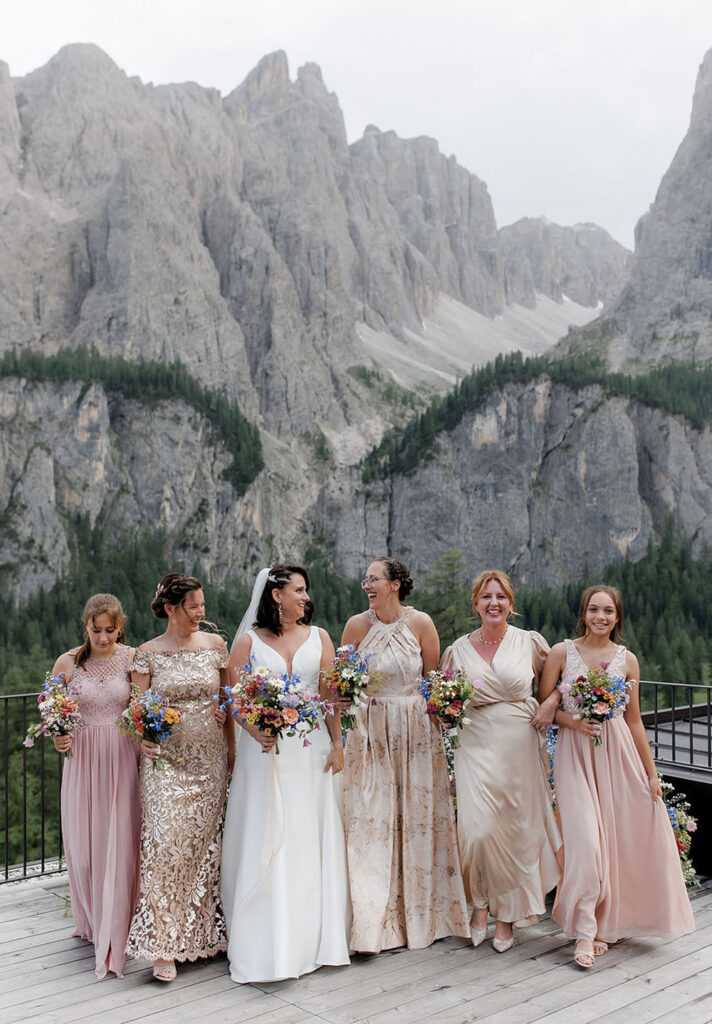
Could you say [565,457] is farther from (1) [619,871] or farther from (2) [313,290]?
(1) [619,871]

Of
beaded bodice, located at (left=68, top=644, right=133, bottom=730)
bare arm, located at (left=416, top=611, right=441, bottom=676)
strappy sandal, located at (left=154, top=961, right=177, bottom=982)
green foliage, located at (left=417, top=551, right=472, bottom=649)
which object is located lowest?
green foliage, located at (left=417, top=551, right=472, bottom=649)

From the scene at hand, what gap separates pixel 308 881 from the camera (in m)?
5.57

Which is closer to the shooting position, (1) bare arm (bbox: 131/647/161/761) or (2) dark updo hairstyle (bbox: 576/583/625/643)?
(1) bare arm (bbox: 131/647/161/761)

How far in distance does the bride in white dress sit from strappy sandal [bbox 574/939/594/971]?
150cm

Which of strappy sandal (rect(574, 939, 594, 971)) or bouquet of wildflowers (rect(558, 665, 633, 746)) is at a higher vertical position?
bouquet of wildflowers (rect(558, 665, 633, 746))

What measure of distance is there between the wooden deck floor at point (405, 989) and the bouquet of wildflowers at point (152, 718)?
1375 millimetres

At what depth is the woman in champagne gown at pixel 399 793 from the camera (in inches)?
231

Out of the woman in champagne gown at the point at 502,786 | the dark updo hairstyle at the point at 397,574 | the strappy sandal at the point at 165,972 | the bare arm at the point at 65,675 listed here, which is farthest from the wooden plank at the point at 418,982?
the dark updo hairstyle at the point at 397,574

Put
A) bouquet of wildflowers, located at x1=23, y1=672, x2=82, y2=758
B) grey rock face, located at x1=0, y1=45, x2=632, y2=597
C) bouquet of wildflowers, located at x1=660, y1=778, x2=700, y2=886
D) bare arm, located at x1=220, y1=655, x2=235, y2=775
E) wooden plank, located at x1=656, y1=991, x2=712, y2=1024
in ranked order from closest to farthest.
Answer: wooden plank, located at x1=656, y1=991, x2=712, y2=1024 < bouquet of wildflowers, located at x1=23, y1=672, x2=82, y2=758 < bare arm, located at x1=220, y1=655, x2=235, y2=775 < bouquet of wildflowers, located at x1=660, y1=778, x2=700, y2=886 < grey rock face, located at x1=0, y1=45, x2=632, y2=597

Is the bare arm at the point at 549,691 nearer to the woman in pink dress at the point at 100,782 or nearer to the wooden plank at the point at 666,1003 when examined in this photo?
the wooden plank at the point at 666,1003

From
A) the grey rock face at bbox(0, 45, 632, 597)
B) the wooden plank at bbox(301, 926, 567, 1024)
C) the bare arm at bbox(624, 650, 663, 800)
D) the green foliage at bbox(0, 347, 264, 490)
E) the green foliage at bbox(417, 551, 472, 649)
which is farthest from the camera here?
the green foliage at bbox(0, 347, 264, 490)

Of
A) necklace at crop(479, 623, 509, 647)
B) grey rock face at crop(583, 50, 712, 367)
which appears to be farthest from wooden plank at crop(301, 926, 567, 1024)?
grey rock face at crop(583, 50, 712, 367)

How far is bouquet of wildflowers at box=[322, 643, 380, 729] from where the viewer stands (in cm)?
560

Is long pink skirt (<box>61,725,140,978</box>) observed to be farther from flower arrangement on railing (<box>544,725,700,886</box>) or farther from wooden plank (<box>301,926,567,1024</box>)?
flower arrangement on railing (<box>544,725,700,886</box>)
